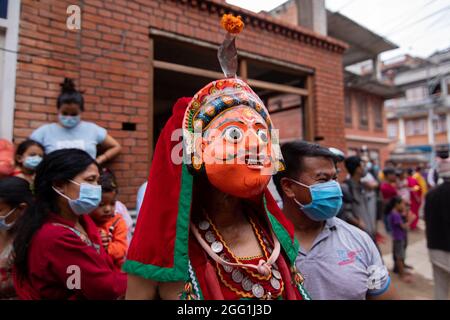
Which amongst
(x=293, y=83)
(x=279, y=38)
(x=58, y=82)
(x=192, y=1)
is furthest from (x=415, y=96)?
(x=58, y=82)

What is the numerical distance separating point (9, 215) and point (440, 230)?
3.93 metres

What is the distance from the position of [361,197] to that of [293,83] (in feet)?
7.66

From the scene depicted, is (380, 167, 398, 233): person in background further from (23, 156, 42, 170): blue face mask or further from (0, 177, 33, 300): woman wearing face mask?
(0, 177, 33, 300): woman wearing face mask

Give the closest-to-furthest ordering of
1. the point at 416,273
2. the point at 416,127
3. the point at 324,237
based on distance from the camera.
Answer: the point at 324,237
the point at 416,273
the point at 416,127

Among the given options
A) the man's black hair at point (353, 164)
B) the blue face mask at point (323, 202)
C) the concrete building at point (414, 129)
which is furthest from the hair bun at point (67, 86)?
the concrete building at point (414, 129)

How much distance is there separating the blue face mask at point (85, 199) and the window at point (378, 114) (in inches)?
707

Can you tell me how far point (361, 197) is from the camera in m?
3.96

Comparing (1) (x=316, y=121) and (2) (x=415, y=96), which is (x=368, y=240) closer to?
(1) (x=316, y=121)

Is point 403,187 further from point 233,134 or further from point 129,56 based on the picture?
point 233,134

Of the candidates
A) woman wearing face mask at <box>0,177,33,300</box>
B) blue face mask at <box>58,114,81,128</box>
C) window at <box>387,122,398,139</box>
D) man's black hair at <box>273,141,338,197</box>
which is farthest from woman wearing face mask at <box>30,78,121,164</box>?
window at <box>387,122,398,139</box>

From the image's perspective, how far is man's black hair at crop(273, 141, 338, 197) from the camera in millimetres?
1775

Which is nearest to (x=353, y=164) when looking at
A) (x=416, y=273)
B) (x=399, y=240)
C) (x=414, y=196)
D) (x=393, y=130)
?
(x=399, y=240)

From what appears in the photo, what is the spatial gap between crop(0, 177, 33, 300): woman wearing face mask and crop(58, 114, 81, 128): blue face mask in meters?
0.63

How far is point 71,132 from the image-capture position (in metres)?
2.42
